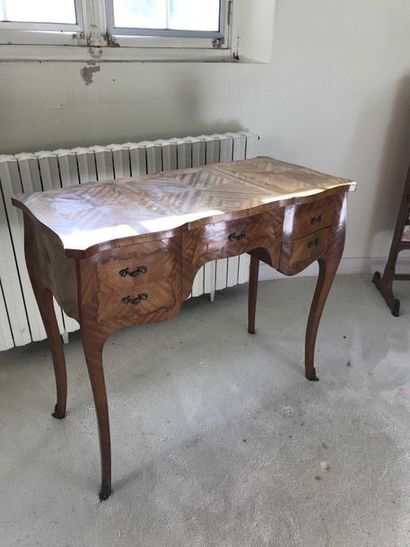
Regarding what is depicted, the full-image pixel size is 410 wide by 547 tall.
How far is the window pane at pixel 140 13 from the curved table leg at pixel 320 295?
1.23 meters

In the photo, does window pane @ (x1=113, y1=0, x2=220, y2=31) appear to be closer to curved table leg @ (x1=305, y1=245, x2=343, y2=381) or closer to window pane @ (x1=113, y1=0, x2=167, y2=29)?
window pane @ (x1=113, y1=0, x2=167, y2=29)

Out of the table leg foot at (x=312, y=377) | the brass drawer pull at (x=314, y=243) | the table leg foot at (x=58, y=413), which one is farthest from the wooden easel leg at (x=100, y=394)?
the table leg foot at (x=312, y=377)

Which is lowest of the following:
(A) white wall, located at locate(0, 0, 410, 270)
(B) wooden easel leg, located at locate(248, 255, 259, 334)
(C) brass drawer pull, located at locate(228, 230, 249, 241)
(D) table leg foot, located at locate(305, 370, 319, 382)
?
(D) table leg foot, located at locate(305, 370, 319, 382)

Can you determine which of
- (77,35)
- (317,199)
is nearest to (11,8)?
(77,35)

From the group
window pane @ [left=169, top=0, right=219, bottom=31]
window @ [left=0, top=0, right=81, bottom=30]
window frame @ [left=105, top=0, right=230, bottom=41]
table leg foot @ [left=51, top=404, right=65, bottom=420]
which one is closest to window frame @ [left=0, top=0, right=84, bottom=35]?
window @ [left=0, top=0, right=81, bottom=30]

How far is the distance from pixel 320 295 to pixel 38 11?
1.49 meters

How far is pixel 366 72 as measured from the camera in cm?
220

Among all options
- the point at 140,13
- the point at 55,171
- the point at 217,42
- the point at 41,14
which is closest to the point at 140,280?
the point at 55,171

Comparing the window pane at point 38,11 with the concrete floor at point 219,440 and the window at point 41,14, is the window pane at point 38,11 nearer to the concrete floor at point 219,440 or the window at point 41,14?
the window at point 41,14

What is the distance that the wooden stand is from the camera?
2.24 metres

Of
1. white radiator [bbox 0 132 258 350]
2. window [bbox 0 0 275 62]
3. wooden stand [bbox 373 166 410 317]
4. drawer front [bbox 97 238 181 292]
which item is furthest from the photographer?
wooden stand [bbox 373 166 410 317]

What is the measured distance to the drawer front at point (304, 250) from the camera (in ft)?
4.74

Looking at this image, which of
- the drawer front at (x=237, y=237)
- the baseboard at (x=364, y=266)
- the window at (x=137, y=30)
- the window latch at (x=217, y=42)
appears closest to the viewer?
the drawer front at (x=237, y=237)

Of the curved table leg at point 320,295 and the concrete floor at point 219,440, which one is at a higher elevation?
the curved table leg at point 320,295
